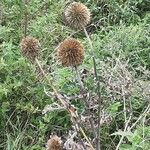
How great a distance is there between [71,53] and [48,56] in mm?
998

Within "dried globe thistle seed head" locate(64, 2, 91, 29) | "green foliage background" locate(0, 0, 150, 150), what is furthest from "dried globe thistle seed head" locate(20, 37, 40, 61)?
"green foliage background" locate(0, 0, 150, 150)

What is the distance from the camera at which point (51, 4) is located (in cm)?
390

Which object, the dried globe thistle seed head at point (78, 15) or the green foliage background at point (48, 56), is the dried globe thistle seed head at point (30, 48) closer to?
the dried globe thistle seed head at point (78, 15)

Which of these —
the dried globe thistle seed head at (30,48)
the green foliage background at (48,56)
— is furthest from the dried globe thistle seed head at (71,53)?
the green foliage background at (48,56)

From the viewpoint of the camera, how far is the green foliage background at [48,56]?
2.67 metres

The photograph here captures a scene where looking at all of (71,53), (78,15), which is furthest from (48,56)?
(71,53)

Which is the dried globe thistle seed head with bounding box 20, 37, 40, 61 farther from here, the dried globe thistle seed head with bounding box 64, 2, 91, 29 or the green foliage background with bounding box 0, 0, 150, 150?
the green foliage background with bounding box 0, 0, 150, 150

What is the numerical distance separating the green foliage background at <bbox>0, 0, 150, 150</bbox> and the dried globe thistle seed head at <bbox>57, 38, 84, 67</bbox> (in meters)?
0.45

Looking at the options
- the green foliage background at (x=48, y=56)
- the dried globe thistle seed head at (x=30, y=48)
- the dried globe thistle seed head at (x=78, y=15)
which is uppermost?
the dried globe thistle seed head at (x=78, y=15)

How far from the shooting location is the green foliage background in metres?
2.67

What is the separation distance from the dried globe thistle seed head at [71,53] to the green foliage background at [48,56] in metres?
0.45

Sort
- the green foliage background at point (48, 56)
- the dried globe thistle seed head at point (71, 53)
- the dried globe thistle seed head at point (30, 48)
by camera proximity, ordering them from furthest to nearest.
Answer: the green foliage background at point (48, 56)
the dried globe thistle seed head at point (30, 48)
the dried globe thistle seed head at point (71, 53)

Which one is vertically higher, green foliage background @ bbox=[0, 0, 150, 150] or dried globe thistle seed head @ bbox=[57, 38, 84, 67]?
dried globe thistle seed head @ bbox=[57, 38, 84, 67]

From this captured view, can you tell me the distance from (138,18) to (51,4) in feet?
2.53
